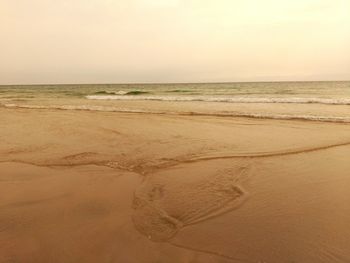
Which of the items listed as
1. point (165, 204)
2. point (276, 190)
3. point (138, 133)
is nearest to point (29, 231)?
point (165, 204)

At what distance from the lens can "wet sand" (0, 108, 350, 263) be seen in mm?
2570

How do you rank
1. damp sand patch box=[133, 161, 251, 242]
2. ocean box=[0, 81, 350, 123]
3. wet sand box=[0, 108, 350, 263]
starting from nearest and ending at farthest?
wet sand box=[0, 108, 350, 263], damp sand patch box=[133, 161, 251, 242], ocean box=[0, 81, 350, 123]

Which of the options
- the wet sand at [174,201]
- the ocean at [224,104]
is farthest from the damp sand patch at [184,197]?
the ocean at [224,104]

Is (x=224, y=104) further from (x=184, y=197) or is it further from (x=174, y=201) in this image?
(x=174, y=201)

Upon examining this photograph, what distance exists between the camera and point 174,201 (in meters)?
3.56

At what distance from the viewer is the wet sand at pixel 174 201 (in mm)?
2570

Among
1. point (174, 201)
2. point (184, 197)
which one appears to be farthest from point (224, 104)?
point (174, 201)

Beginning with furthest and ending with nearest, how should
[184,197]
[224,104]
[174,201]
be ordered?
[224,104]
[184,197]
[174,201]

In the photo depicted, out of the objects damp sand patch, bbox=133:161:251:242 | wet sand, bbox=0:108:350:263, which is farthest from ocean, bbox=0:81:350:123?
damp sand patch, bbox=133:161:251:242

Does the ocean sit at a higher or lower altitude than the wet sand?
higher

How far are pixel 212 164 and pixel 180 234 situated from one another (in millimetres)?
2508

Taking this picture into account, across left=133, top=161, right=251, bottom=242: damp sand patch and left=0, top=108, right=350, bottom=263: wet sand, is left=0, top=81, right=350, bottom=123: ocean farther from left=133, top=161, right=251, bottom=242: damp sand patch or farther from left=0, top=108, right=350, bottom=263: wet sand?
left=133, top=161, right=251, bottom=242: damp sand patch

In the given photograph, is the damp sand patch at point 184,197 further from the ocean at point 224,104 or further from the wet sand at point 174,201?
the ocean at point 224,104

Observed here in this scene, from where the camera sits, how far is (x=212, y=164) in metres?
5.21
